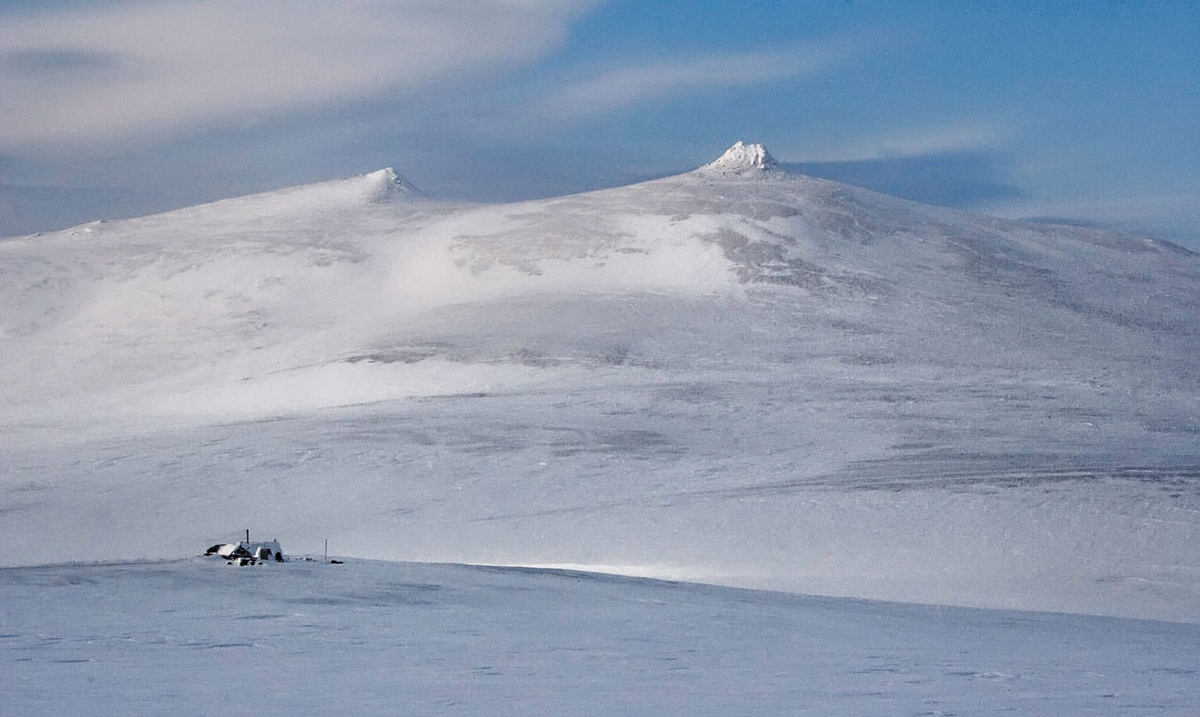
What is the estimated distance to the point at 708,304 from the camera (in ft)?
129

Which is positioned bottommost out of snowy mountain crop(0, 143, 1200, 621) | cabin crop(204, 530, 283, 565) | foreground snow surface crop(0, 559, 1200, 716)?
foreground snow surface crop(0, 559, 1200, 716)

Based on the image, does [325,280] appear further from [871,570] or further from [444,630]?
[444,630]

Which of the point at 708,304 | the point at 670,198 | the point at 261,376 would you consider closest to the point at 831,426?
the point at 708,304

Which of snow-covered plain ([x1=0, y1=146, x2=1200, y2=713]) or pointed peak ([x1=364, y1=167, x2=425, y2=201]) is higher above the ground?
pointed peak ([x1=364, y1=167, x2=425, y2=201])

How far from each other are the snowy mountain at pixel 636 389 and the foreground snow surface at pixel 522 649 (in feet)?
10.5

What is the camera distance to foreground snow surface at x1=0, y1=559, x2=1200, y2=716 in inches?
314

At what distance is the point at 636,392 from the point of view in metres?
30.6

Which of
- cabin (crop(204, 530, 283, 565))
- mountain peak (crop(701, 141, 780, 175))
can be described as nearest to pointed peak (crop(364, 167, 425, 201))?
mountain peak (crop(701, 141, 780, 175))

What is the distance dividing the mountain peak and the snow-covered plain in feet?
0.66

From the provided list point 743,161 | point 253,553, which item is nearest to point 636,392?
point 253,553

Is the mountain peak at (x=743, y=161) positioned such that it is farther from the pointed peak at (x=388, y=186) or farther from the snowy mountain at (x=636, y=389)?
the pointed peak at (x=388, y=186)

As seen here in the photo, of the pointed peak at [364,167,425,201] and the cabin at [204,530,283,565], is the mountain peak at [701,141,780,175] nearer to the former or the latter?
the pointed peak at [364,167,425,201]

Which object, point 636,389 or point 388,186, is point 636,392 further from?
point 388,186

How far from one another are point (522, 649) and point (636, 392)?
20667mm
